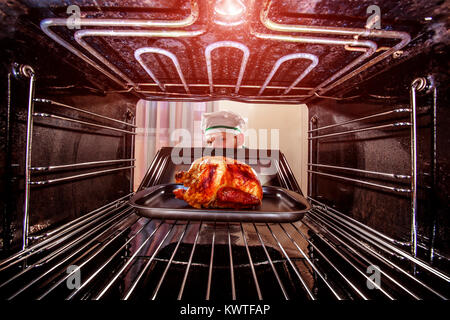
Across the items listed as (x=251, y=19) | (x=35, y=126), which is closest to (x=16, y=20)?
(x=35, y=126)

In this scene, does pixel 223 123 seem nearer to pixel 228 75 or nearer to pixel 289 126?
pixel 228 75

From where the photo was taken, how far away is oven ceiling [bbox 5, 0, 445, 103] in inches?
20.3

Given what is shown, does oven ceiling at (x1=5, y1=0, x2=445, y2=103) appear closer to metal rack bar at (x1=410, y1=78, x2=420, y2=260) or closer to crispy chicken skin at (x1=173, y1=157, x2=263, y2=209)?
metal rack bar at (x1=410, y1=78, x2=420, y2=260)

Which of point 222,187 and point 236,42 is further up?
point 236,42

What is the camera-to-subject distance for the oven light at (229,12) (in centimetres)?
51

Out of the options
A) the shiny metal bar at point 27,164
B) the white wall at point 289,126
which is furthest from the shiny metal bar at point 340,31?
the white wall at point 289,126

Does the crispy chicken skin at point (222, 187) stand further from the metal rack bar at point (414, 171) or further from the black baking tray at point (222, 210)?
the metal rack bar at point (414, 171)

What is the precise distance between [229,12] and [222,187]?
0.62m

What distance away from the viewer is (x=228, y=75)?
946 mm

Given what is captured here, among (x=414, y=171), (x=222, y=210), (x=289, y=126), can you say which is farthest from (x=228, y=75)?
(x=289, y=126)

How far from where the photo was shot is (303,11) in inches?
21.0

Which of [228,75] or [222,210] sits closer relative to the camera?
[222,210]

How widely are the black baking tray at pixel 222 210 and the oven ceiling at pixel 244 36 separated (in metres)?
0.57

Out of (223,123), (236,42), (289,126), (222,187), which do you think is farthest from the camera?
(289,126)
